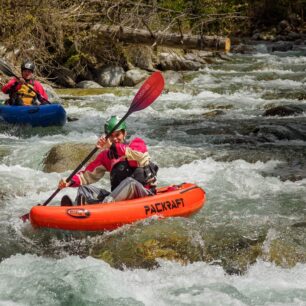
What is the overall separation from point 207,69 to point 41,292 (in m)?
12.1

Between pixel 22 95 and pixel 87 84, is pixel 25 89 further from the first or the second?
pixel 87 84

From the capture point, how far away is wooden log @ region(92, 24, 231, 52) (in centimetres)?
894

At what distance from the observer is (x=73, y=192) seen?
20.4ft

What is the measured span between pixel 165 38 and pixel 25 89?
101 inches

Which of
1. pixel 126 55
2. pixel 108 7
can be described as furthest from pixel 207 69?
pixel 108 7

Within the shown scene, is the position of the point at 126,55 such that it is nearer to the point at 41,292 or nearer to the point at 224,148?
the point at 224,148

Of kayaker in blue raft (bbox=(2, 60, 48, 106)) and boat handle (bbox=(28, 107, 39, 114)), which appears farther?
kayaker in blue raft (bbox=(2, 60, 48, 106))

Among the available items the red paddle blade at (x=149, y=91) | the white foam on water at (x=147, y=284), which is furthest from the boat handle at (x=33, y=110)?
the white foam on water at (x=147, y=284)

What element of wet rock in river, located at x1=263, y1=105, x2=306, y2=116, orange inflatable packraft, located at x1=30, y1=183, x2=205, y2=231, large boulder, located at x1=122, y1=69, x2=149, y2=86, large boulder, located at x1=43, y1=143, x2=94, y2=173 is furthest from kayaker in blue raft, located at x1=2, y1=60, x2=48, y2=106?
orange inflatable packraft, located at x1=30, y1=183, x2=205, y2=231

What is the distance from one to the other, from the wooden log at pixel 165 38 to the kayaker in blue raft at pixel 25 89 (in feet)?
7.23

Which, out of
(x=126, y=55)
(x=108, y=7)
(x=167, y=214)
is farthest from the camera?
(x=126, y=55)

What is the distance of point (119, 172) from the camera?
4.91 meters

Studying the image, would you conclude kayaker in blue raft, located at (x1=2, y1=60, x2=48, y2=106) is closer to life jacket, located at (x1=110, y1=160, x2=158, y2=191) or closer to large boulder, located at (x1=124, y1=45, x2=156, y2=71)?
life jacket, located at (x1=110, y1=160, x2=158, y2=191)

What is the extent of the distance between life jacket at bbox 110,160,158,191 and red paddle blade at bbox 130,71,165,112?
2.36ft
